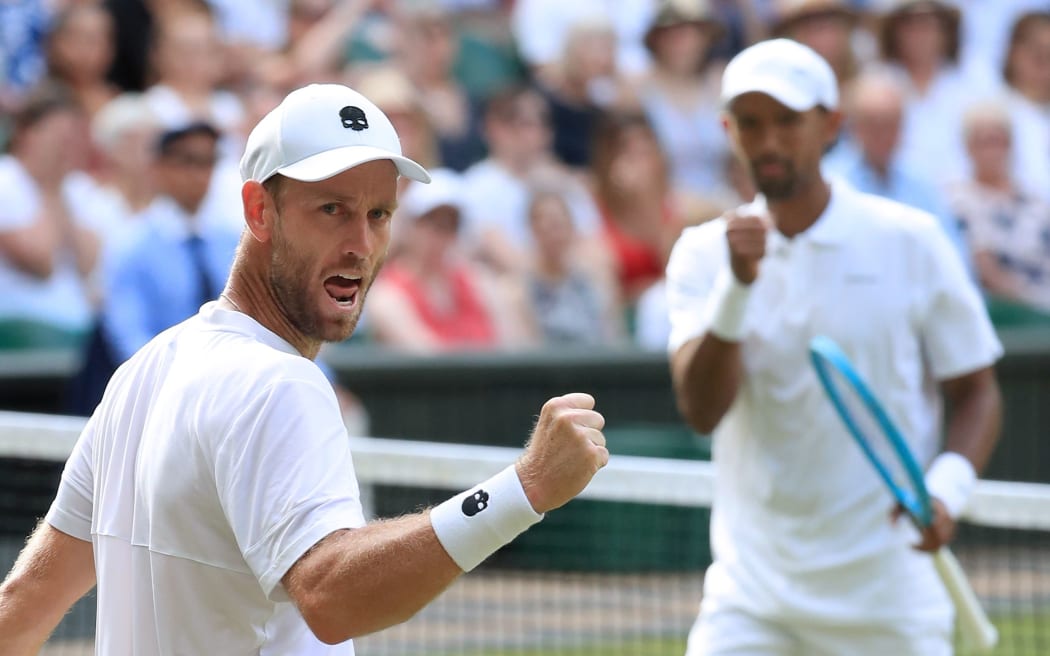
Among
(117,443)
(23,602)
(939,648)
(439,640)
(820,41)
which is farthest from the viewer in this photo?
(820,41)

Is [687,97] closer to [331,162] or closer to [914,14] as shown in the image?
[914,14]

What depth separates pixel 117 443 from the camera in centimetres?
298

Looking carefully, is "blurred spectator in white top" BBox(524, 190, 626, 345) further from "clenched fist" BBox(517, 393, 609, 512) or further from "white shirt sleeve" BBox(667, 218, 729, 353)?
"clenched fist" BBox(517, 393, 609, 512)

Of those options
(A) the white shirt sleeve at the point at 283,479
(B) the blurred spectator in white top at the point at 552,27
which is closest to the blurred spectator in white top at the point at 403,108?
(B) the blurred spectator in white top at the point at 552,27

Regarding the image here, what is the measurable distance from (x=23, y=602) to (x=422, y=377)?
5914 mm

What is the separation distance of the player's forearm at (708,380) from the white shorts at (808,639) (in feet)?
1.87

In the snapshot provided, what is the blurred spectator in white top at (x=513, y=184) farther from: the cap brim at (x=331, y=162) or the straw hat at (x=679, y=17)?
the cap brim at (x=331, y=162)

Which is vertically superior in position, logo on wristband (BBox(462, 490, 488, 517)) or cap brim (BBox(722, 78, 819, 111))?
cap brim (BBox(722, 78, 819, 111))

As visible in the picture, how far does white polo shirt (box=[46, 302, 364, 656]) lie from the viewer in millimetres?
2564

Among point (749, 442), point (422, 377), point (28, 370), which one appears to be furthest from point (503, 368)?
point (749, 442)

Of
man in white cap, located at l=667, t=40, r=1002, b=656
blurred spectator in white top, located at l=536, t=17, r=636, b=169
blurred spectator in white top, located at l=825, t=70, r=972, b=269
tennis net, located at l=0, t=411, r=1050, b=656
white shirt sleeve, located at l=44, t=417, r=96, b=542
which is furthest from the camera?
blurred spectator in white top, located at l=536, t=17, r=636, b=169

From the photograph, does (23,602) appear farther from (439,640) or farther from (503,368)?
(503,368)

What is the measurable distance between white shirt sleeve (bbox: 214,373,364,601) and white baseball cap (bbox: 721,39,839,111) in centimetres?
255

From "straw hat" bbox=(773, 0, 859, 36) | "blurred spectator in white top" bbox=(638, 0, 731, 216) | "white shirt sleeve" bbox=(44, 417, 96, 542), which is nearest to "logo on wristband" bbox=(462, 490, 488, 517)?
"white shirt sleeve" bbox=(44, 417, 96, 542)
